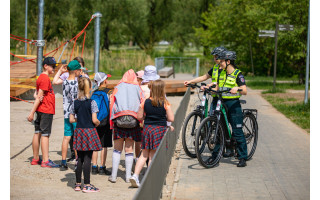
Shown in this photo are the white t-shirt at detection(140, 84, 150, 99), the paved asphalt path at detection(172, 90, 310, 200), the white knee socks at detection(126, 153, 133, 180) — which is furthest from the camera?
the white t-shirt at detection(140, 84, 150, 99)

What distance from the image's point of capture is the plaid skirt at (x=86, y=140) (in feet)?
22.9

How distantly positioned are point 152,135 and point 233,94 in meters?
1.78

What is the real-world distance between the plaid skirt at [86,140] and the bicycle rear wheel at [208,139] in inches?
61.5

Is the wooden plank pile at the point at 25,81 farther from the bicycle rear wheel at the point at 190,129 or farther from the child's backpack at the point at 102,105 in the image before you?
the child's backpack at the point at 102,105

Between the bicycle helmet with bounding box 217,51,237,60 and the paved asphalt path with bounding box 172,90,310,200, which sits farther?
the bicycle helmet with bounding box 217,51,237,60

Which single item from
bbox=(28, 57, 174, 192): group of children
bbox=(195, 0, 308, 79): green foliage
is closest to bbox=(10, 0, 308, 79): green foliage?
bbox=(195, 0, 308, 79): green foliage

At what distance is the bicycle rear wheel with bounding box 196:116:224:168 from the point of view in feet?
26.2

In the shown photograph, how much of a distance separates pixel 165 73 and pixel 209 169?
22632mm

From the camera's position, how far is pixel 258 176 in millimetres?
7816

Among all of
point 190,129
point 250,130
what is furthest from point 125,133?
point 250,130

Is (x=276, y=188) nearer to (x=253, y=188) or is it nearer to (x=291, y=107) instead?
(x=253, y=188)

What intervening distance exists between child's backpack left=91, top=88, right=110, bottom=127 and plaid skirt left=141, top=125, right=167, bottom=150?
70 centimetres

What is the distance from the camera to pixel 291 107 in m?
17.4

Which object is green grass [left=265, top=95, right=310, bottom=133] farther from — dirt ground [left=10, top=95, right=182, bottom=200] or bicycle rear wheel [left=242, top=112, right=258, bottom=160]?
dirt ground [left=10, top=95, right=182, bottom=200]
